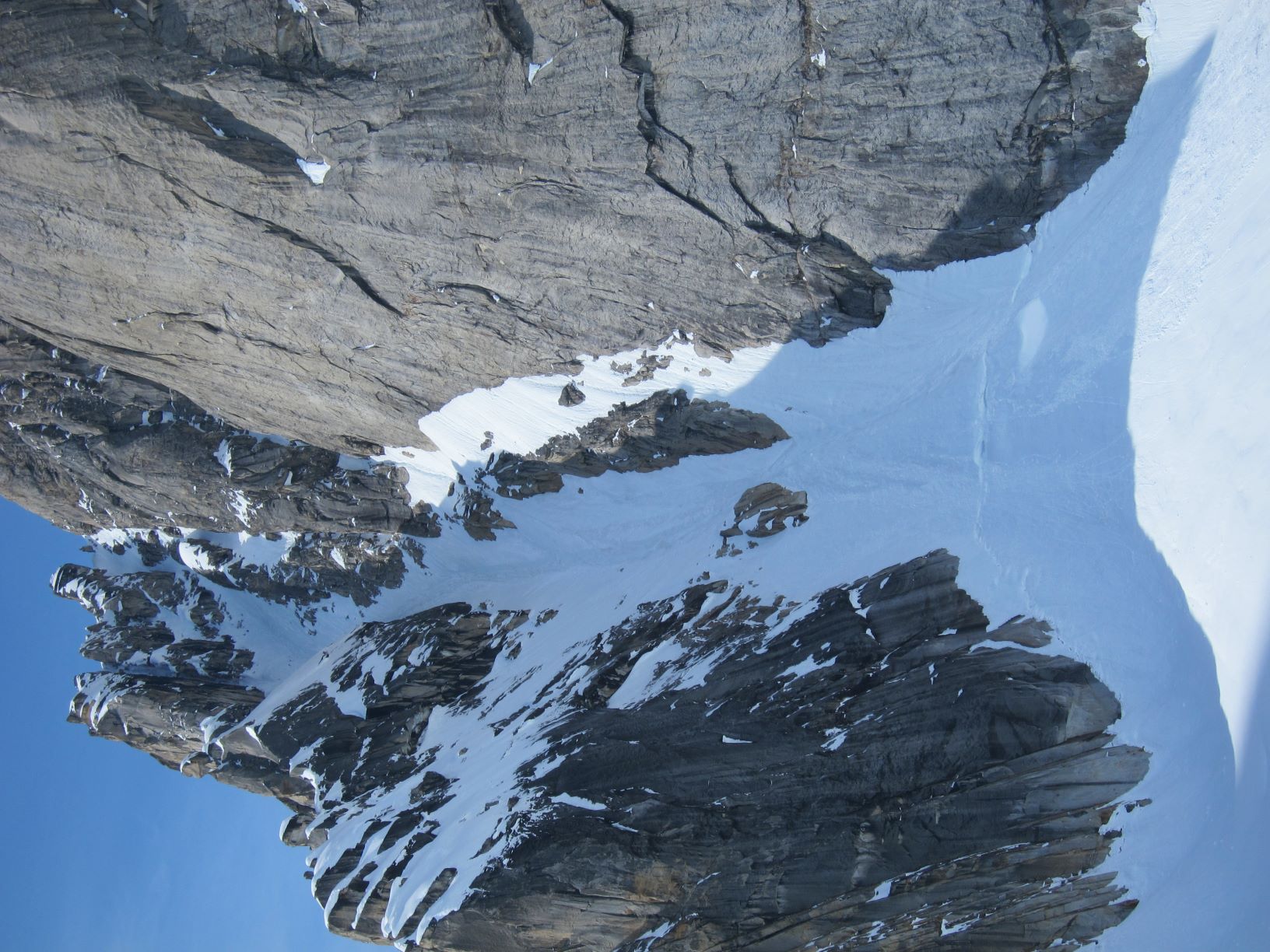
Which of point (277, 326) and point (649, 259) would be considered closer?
point (649, 259)

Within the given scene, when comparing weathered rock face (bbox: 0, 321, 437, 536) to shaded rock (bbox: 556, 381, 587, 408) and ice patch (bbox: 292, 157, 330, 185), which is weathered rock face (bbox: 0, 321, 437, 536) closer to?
shaded rock (bbox: 556, 381, 587, 408)

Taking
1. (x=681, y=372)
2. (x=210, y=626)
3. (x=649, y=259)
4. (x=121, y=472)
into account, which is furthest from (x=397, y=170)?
(x=210, y=626)

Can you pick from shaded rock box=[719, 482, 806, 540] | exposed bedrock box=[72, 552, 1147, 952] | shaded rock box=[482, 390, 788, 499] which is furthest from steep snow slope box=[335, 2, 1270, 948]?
exposed bedrock box=[72, 552, 1147, 952]

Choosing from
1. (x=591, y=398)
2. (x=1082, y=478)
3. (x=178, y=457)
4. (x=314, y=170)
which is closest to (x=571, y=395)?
(x=591, y=398)

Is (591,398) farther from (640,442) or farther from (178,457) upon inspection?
(178,457)

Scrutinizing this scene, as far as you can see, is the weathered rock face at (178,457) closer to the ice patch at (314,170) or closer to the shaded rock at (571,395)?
the shaded rock at (571,395)

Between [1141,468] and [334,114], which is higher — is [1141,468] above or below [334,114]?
below

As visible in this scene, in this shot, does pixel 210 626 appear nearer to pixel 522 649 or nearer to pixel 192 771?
pixel 192 771
